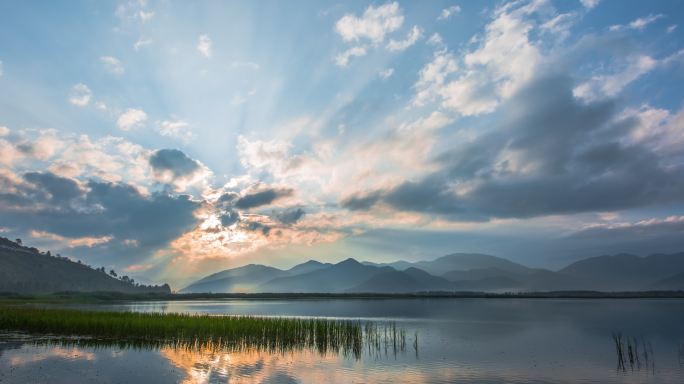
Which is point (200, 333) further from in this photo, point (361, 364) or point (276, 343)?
point (361, 364)

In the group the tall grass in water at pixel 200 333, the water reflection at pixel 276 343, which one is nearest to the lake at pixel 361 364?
the water reflection at pixel 276 343

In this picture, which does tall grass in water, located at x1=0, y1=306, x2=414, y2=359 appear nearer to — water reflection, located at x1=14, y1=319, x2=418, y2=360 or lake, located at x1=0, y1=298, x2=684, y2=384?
water reflection, located at x1=14, y1=319, x2=418, y2=360

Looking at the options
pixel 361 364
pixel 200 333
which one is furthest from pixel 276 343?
pixel 361 364

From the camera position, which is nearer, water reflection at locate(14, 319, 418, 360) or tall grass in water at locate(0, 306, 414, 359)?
water reflection at locate(14, 319, 418, 360)

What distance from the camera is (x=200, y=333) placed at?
1550 inches

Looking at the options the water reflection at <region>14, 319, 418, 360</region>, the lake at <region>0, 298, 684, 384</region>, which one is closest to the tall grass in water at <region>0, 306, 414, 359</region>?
the water reflection at <region>14, 319, 418, 360</region>

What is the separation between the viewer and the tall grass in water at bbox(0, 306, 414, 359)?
121 ft

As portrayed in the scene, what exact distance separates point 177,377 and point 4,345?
1950 centimetres

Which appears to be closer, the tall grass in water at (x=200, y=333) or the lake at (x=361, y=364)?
the lake at (x=361, y=364)

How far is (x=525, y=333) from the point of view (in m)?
50.4

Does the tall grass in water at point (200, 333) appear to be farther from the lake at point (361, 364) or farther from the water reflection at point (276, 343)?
the lake at point (361, 364)

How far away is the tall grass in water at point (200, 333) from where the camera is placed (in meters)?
37.0

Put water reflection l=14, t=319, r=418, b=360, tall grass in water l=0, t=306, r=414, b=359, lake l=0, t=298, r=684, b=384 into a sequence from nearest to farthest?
lake l=0, t=298, r=684, b=384 → water reflection l=14, t=319, r=418, b=360 → tall grass in water l=0, t=306, r=414, b=359

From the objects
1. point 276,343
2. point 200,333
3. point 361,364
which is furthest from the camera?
point 200,333
